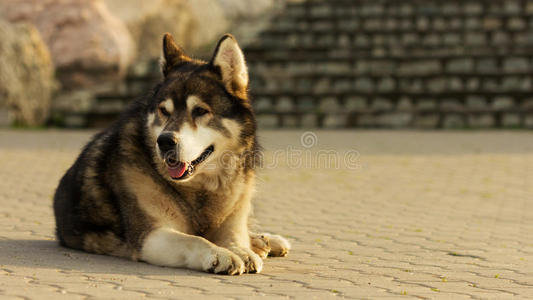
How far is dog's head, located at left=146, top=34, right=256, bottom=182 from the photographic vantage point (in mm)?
5117

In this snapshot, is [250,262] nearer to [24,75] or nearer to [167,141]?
[167,141]

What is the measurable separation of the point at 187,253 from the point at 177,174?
499 mm

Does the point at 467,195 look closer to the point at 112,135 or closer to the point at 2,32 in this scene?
the point at 112,135

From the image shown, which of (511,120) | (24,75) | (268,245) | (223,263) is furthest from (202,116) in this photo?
(511,120)

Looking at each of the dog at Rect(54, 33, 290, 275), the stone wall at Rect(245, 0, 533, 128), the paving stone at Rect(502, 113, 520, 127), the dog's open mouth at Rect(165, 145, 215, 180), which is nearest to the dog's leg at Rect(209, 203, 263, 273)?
the dog at Rect(54, 33, 290, 275)

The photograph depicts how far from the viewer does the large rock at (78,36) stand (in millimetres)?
18156

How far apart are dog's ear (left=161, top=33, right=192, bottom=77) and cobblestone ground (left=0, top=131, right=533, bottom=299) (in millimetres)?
1279

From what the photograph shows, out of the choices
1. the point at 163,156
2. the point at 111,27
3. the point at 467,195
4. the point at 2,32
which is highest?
the point at 111,27

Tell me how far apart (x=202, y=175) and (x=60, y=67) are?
1377cm

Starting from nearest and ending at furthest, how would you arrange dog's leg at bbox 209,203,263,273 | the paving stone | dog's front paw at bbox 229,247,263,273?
dog's front paw at bbox 229,247,263,273 → dog's leg at bbox 209,203,263,273 → the paving stone

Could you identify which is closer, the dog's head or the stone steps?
the dog's head

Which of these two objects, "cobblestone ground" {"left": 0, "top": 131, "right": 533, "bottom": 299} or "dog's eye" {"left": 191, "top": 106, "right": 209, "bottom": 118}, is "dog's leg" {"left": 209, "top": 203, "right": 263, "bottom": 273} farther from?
"dog's eye" {"left": 191, "top": 106, "right": 209, "bottom": 118}

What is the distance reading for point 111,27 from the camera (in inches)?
727

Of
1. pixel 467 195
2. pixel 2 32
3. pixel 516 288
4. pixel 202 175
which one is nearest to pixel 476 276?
pixel 516 288
